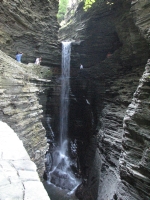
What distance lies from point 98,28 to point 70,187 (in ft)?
50.9

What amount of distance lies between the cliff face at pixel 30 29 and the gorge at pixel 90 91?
8 centimetres

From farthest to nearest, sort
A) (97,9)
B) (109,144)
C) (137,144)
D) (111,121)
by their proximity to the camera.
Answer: (97,9) → (111,121) → (109,144) → (137,144)

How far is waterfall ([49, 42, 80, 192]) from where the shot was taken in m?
12.9

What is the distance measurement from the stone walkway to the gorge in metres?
2.93

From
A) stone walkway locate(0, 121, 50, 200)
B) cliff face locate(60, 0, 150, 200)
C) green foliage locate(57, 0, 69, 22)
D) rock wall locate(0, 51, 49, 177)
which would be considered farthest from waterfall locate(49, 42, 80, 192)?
green foliage locate(57, 0, 69, 22)

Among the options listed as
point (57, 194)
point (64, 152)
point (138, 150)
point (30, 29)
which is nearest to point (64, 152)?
point (64, 152)

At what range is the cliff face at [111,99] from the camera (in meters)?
5.37

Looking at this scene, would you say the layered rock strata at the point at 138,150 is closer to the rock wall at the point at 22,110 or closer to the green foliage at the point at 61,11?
the rock wall at the point at 22,110

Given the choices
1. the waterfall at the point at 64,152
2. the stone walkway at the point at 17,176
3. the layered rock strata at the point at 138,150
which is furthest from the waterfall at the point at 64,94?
the stone walkway at the point at 17,176

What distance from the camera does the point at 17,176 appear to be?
1.95m

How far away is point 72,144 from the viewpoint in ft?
53.4

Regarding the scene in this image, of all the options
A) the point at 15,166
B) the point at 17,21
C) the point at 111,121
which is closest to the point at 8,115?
the point at 15,166

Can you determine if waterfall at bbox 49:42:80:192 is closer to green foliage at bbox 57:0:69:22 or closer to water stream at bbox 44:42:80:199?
water stream at bbox 44:42:80:199

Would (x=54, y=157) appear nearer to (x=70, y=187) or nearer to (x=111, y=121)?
(x=70, y=187)
